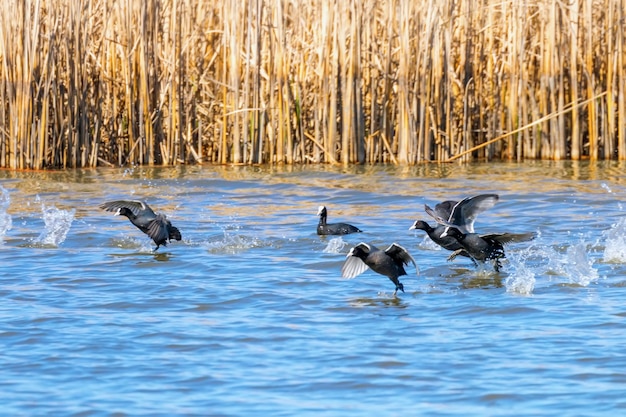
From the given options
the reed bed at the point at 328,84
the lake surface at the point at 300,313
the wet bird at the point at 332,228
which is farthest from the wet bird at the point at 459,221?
the reed bed at the point at 328,84

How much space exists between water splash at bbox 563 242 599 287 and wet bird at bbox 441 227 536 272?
326 millimetres

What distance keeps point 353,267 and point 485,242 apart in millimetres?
1074

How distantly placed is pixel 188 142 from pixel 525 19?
4279mm

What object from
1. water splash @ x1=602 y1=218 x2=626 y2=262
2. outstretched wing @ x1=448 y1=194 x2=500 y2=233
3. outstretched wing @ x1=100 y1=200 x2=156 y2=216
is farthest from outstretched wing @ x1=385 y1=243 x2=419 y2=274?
outstretched wing @ x1=100 y1=200 x2=156 y2=216

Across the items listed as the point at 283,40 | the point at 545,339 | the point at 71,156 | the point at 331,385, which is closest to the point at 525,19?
the point at 283,40

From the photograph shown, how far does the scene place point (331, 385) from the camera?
507 cm

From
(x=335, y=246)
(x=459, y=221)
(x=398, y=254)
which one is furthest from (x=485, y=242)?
(x=335, y=246)

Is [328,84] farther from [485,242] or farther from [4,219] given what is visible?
[485,242]

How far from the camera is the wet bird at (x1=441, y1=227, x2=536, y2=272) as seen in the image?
25.1ft

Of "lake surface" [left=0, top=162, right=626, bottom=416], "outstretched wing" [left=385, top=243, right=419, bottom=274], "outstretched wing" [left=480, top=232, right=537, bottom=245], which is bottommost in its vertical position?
"lake surface" [left=0, top=162, right=626, bottom=416]

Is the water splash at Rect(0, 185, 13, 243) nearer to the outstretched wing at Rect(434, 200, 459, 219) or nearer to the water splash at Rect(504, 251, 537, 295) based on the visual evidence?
the outstretched wing at Rect(434, 200, 459, 219)

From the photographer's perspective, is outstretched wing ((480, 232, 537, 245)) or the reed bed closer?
outstretched wing ((480, 232, 537, 245))

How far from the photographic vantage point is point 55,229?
30.2ft

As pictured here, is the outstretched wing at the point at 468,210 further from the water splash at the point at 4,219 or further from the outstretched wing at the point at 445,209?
the water splash at the point at 4,219
